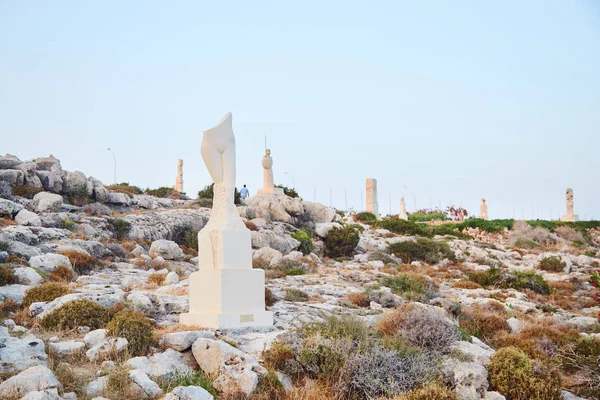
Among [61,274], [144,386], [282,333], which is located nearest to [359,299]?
[282,333]

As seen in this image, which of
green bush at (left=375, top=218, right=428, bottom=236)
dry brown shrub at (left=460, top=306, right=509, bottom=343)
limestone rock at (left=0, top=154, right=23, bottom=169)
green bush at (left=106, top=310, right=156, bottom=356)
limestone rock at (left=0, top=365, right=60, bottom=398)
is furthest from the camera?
green bush at (left=375, top=218, right=428, bottom=236)

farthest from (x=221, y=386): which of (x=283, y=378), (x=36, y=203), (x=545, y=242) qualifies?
(x=545, y=242)

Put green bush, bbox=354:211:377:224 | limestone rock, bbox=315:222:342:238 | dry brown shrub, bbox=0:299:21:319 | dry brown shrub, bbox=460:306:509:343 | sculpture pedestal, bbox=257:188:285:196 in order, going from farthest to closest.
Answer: green bush, bbox=354:211:377:224, sculpture pedestal, bbox=257:188:285:196, limestone rock, bbox=315:222:342:238, dry brown shrub, bbox=460:306:509:343, dry brown shrub, bbox=0:299:21:319

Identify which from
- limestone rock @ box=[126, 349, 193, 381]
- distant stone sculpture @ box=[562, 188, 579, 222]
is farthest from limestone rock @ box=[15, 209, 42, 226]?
distant stone sculpture @ box=[562, 188, 579, 222]

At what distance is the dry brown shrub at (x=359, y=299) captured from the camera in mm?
13234

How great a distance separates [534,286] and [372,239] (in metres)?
12.8

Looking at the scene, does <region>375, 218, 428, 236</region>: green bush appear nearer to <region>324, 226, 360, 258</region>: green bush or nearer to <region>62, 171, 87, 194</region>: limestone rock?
<region>324, 226, 360, 258</region>: green bush

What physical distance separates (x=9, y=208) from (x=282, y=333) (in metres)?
17.0

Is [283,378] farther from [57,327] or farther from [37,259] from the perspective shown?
[37,259]

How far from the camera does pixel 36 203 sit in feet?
79.3

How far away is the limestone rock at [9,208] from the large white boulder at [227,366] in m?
16.9

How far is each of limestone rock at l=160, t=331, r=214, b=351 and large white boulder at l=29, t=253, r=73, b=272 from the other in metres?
7.41

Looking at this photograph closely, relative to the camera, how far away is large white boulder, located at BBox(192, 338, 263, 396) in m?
7.13

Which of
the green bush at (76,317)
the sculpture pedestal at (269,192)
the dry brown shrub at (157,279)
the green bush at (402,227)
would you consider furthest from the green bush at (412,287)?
the green bush at (402,227)
